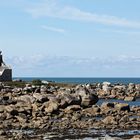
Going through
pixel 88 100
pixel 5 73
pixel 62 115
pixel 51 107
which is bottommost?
pixel 62 115

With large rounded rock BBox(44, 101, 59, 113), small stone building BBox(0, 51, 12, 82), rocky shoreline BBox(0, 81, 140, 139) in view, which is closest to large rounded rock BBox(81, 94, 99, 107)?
rocky shoreline BBox(0, 81, 140, 139)

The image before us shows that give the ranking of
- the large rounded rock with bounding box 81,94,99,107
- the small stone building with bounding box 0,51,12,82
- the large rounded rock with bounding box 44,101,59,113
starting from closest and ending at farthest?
1. the large rounded rock with bounding box 44,101,59,113
2. the large rounded rock with bounding box 81,94,99,107
3. the small stone building with bounding box 0,51,12,82

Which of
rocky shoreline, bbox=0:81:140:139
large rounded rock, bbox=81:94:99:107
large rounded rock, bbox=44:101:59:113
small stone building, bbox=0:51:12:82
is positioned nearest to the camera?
rocky shoreline, bbox=0:81:140:139

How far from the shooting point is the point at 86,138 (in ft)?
144

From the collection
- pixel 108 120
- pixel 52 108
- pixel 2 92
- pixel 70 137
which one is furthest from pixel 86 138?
pixel 2 92

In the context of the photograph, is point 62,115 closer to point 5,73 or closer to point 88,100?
point 88,100

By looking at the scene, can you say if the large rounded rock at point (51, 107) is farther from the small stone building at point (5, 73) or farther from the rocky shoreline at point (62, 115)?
the small stone building at point (5, 73)

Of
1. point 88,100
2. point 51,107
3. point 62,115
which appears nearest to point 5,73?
point 88,100

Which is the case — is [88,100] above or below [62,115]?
above

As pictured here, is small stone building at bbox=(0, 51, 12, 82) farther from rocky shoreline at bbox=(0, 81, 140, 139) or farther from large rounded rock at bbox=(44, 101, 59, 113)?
large rounded rock at bbox=(44, 101, 59, 113)

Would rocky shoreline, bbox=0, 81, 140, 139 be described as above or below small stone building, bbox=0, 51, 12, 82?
below

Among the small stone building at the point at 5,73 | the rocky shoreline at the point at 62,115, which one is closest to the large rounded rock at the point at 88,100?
the rocky shoreline at the point at 62,115

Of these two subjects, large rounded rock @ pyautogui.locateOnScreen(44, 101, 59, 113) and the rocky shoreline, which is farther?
large rounded rock @ pyautogui.locateOnScreen(44, 101, 59, 113)

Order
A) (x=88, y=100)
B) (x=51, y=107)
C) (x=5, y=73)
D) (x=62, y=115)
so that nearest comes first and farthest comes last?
(x=62, y=115)
(x=51, y=107)
(x=88, y=100)
(x=5, y=73)
